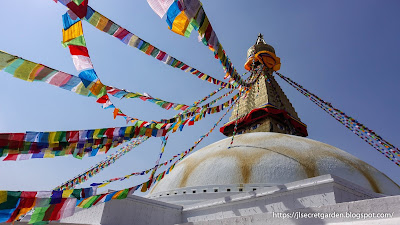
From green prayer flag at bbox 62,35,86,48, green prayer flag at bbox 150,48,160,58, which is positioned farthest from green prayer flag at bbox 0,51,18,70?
green prayer flag at bbox 150,48,160,58

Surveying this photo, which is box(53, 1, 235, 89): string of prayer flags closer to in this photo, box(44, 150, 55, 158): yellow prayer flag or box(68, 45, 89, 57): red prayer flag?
box(68, 45, 89, 57): red prayer flag

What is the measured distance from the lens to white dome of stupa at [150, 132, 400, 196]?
678 centimetres

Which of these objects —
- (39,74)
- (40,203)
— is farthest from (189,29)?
(40,203)

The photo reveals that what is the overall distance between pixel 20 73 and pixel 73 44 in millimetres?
737

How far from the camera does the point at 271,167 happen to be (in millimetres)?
6922

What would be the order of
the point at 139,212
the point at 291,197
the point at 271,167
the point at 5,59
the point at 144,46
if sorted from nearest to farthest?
1. the point at 5,59
2. the point at 144,46
3. the point at 291,197
4. the point at 139,212
5. the point at 271,167

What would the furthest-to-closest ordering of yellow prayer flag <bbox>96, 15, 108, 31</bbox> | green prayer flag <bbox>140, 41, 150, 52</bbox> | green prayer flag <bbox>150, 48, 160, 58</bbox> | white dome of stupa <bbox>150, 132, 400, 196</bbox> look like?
white dome of stupa <bbox>150, 132, 400, 196</bbox>
green prayer flag <bbox>150, 48, 160, 58</bbox>
green prayer flag <bbox>140, 41, 150, 52</bbox>
yellow prayer flag <bbox>96, 15, 108, 31</bbox>

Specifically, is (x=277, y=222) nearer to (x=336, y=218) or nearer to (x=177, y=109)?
(x=336, y=218)

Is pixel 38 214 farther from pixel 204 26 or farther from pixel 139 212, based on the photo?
pixel 204 26

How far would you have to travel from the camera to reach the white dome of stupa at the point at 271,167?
22.2ft

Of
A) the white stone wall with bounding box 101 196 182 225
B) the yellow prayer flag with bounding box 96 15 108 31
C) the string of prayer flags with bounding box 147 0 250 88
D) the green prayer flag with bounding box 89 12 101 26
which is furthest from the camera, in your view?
the white stone wall with bounding box 101 196 182 225

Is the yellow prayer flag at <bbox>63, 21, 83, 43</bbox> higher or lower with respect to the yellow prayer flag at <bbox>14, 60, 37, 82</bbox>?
higher

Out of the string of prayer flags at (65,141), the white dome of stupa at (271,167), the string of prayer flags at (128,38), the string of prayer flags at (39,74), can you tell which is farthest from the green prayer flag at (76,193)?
the white dome of stupa at (271,167)

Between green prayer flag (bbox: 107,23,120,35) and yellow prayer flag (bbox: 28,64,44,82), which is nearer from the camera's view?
yellow prayer flag (bbox: 28,64,44,82)
